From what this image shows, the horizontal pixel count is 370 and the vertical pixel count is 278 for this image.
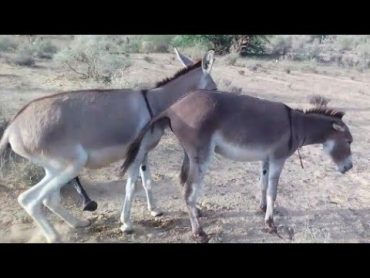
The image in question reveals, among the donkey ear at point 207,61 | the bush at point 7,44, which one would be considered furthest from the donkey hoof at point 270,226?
the bush at point 7,44

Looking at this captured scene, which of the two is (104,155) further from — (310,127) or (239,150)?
(310,127)

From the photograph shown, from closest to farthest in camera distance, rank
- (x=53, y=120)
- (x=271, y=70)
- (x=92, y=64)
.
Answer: (x=53, y=120) < (x=92, y=64) < (x=271, y=70)

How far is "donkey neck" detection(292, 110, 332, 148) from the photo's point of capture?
5809mm

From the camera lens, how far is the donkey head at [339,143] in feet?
19.3

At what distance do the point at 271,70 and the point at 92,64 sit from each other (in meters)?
7.91

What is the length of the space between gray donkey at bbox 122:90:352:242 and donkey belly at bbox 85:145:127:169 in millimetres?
117

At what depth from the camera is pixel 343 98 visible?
13391mm

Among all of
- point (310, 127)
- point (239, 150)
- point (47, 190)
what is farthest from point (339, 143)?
point (47, 190)

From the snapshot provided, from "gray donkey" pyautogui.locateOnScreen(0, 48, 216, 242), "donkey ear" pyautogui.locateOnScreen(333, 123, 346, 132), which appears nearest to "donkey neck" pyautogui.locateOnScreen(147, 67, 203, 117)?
"gray donkey" pyautogui.locateOnScreen(0, 48, 216, 242)

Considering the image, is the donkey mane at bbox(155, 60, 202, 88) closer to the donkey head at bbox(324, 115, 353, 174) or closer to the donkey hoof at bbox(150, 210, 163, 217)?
the donkey hoof at bbox(150, 210, 163, 217)

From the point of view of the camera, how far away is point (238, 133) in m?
5.45

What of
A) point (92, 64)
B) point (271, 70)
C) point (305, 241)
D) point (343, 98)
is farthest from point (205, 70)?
point (271, 70)

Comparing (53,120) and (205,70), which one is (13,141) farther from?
(205,70)

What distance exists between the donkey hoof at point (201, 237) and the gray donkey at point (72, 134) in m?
0.85
